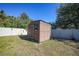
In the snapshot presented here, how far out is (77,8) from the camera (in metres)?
4.32

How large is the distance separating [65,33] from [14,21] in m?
1.01

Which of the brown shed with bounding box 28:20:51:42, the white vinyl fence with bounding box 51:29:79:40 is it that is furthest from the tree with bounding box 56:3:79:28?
the brown shed with bounding box 28:20:51:42

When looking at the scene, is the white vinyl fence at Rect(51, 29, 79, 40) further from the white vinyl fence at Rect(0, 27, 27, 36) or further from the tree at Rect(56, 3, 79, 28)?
the white vinyl fence at Rect(0, 27, 27, 36)

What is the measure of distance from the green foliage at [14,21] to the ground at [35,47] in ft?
0.79

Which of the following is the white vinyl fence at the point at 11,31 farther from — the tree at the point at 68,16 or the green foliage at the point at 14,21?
the tree at the point at 68,16

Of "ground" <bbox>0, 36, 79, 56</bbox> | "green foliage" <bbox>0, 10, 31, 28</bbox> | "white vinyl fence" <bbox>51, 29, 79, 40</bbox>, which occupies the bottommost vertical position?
"ground" <bbox>0, 36, 79, 56</bbox>

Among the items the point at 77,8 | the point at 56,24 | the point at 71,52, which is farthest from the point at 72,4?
the point at 71,52

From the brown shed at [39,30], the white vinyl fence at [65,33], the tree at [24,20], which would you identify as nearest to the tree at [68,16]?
the white vinyl fence at [65,33]

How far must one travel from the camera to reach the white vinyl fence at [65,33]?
171 inches

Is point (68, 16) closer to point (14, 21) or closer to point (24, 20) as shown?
point (24, 20)

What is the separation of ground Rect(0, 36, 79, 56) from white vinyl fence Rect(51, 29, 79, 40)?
88 millimetres

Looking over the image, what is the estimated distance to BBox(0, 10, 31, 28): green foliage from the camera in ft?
14.2

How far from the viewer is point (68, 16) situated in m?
4.38

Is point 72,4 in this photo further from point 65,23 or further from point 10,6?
point 10,6
